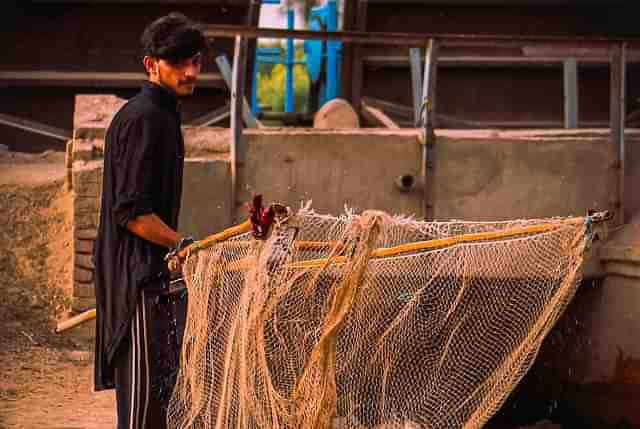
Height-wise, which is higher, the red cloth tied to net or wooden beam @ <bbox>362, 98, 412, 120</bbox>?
wooden beam @ <bbox>362, 98, 412, 120</bbox>

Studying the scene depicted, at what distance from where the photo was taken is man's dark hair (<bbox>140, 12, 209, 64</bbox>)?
439 cm

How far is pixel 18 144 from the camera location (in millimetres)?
12031

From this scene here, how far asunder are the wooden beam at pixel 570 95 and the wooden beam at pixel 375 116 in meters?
1.81

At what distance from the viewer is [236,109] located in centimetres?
818

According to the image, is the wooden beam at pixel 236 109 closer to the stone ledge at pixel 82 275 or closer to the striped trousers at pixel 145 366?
the stone ledge at pixel 82 275

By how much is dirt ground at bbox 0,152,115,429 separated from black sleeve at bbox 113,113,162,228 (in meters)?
2.86

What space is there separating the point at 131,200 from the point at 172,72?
22.1 inches

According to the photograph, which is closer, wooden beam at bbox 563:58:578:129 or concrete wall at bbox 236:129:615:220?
concrete wall at bbox 236:129:615:220

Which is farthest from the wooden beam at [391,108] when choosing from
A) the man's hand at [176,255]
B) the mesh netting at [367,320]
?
the man's hand at [176,255]

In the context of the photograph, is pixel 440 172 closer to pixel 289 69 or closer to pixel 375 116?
pixel 375 116

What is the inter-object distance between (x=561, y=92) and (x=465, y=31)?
127cm

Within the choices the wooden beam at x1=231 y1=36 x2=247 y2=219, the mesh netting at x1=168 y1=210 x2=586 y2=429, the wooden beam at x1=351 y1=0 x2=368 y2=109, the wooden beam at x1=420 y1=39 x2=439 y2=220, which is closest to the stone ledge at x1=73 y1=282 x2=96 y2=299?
the wooden beam at x1=231 y1=36 x2=247 y2=219

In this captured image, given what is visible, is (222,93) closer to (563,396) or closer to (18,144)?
(18,144)

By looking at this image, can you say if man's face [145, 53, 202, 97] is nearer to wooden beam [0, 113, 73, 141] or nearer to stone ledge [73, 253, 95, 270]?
stone ledge [73, 253, 95, 270]
